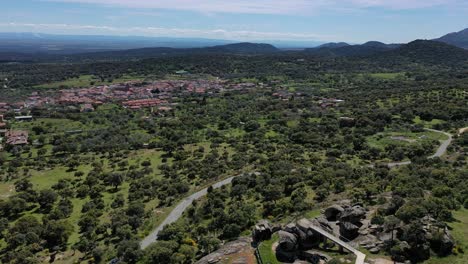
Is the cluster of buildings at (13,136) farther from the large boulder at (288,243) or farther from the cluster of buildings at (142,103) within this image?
the large boulder at (288,243)

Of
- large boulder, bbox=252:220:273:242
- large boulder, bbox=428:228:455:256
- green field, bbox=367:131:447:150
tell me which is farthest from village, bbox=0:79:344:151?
large boulder, bbox=428:228:455:256

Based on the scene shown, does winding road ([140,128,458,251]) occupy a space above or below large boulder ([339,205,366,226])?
below

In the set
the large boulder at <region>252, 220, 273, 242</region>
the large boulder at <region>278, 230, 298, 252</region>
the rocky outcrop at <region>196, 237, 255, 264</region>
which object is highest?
the large boulder at <region>278, 230, 298, 252</region>

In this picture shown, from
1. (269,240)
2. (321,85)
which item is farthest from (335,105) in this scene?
(269,240)

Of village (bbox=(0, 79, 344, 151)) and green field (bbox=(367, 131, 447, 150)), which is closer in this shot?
green field (bbox=(367, 131, 447, 150))

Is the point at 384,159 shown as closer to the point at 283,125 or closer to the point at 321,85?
A: the point at 283,125

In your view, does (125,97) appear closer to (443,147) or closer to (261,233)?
(443,147)

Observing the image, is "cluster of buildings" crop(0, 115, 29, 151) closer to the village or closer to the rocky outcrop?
the village
